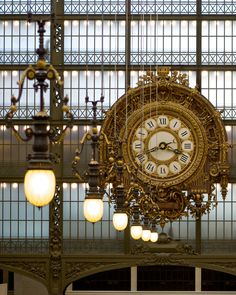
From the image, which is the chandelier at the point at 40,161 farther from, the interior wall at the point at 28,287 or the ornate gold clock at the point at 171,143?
the interior wall at the point at 28,287

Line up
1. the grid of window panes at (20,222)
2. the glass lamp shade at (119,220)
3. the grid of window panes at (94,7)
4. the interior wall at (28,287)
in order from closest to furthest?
the glass lamp shade at (119,220), the grid of window panes at (20,222), the grid of window panes at (94,7), the interior wall at (28,287)

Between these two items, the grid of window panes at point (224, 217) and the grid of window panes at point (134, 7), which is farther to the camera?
the grid of window panes at point (134, 7)

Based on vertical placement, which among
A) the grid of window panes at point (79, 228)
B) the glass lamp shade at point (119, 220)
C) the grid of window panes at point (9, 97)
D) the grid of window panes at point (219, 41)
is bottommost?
the glass lamp shade at point (119, 220)

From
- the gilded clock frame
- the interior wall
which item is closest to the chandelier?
the gilded clock frame

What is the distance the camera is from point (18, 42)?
33.2 m

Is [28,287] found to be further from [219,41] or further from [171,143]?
[219,41]

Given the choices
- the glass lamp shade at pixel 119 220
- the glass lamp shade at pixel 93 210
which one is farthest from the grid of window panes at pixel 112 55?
the glass lamp shade at pixel 93 210

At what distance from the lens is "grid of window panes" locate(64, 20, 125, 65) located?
32.9m

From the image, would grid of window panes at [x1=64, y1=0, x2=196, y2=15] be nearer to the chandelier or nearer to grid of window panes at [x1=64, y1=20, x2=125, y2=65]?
grid of window panes at [x1=64, y1=20, x2=125, y2=65]

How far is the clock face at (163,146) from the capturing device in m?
32.2

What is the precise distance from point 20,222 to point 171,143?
16.7 ft

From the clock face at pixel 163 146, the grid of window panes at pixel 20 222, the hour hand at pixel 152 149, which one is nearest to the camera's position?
the clock face at pixel 163 146

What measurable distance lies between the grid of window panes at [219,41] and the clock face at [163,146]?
2266 millimetres

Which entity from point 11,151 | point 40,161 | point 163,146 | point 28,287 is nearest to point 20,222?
point 11,151
